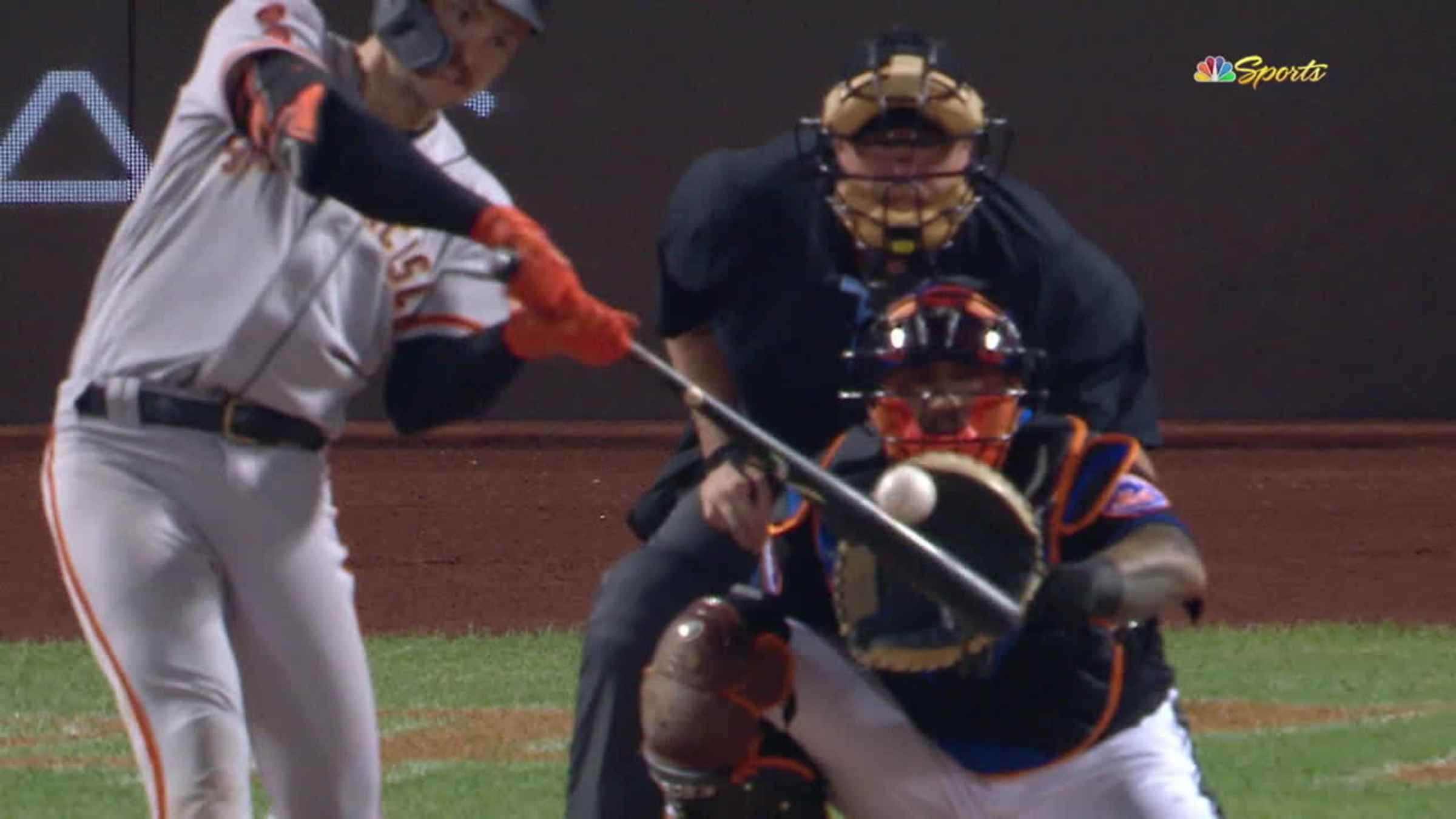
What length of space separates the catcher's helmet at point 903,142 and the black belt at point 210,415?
851 mm

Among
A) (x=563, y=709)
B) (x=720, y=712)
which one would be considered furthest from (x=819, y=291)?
(x=563, y=709)

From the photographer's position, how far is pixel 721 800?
11.8 feet

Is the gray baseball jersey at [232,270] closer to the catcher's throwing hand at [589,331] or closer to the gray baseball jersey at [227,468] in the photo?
the gray baseball jersey at [227,468]

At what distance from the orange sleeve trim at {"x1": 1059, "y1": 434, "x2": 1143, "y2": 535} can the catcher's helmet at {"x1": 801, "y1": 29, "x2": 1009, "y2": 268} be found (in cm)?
38

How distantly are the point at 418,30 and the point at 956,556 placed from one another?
1.09 m

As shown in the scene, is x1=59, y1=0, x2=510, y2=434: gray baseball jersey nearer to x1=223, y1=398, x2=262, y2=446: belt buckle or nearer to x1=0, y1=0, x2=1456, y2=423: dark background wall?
x1=223, y1=398, x2=262, y2=446: belt buckle

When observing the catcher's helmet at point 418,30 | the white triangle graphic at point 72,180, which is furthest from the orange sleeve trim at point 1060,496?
the white triangle graphic at point 72,180

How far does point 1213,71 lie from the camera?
1000 centimetres

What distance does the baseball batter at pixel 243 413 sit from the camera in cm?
384

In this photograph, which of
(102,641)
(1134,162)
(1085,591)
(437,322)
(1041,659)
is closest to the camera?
(1085,591)

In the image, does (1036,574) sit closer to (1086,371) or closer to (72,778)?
(1086,371)

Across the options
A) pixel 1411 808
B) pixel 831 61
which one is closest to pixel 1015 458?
pixel 1411 808

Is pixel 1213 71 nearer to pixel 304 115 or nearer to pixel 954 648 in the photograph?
pixel 304 115

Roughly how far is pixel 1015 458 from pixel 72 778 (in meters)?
3.56
